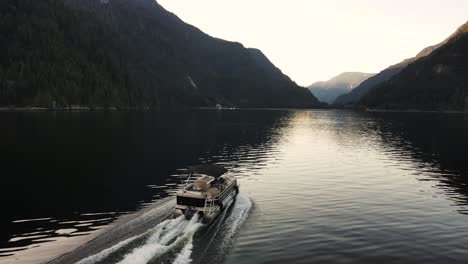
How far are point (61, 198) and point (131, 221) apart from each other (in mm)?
13974

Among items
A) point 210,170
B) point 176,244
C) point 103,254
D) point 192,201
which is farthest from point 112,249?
point 210,170

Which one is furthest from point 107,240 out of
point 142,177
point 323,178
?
point 323,178

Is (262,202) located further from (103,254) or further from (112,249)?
(103,254)

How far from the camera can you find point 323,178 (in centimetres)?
6041

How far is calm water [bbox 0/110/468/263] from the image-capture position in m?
30.0

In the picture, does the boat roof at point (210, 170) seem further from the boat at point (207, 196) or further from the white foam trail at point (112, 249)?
the white foam trail at point (112, 249)

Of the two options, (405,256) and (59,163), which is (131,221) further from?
(59,163)

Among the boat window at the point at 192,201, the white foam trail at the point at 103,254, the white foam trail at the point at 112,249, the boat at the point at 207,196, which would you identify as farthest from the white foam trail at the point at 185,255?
the boat window at the point at 192,201

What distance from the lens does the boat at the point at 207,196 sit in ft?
119

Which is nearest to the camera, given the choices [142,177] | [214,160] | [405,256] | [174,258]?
[174,258]

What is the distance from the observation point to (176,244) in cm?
2998

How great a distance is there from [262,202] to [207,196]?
35.5ft

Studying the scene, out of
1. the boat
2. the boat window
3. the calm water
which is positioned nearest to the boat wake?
the calm water

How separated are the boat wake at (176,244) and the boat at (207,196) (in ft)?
2.62
